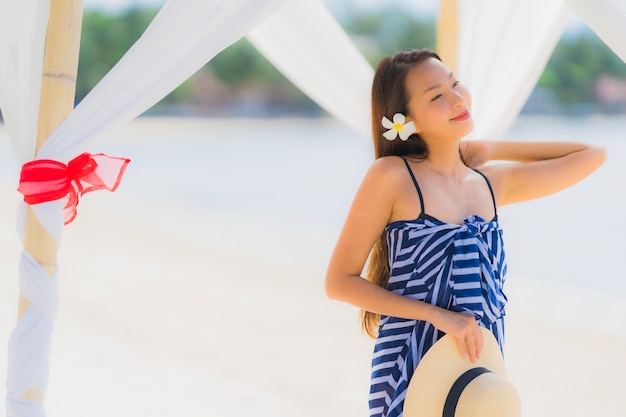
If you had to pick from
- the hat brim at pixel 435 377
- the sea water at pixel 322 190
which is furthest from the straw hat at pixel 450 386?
the sea water at pixel 322 190

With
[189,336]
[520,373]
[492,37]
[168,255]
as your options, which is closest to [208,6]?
[492,37]

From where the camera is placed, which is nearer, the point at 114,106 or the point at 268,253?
the point at 114,106

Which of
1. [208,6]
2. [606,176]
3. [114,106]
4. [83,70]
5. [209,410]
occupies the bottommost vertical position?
[209,410]

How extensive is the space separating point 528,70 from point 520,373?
6.98ft

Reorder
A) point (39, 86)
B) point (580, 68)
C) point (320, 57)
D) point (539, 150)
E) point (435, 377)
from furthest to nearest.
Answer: point (580, 68) → point (320, 57) → point (539, 150) → point (39, 86) → point (435, 377)

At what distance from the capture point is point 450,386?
1515 mm

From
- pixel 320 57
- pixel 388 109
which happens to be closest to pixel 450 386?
pixel 388 109

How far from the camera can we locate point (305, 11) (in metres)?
2.27

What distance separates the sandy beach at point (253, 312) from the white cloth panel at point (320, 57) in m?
0.91

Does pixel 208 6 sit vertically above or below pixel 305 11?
below

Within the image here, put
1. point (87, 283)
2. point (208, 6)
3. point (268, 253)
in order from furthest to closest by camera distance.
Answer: point (268, 253) → point (87, 283) → point (208, 6)

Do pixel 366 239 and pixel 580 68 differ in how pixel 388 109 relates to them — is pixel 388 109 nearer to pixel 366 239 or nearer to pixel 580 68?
pixel 366 239

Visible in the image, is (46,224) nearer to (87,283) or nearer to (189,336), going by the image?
(189,336)

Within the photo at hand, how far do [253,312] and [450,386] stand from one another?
4.11m
